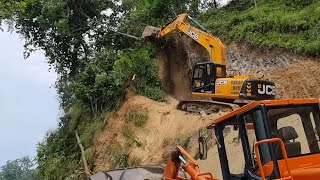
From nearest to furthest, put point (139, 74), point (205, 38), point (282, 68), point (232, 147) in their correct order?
point (232, 147) < point (282, 68) < point (205, 38) < point (139, 74)

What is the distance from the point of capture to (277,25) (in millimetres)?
19938

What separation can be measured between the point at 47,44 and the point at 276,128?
22.2m

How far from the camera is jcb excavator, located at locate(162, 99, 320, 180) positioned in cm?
501

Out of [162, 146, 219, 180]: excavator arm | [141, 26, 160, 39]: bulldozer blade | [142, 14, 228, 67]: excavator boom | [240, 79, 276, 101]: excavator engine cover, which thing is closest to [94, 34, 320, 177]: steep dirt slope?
[240, 79, 276, 101]: excavator engine cover

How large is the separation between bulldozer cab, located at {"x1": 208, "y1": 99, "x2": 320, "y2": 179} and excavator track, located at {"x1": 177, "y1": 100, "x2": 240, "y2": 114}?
9708mm

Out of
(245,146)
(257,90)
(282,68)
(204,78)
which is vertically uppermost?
(282,68)

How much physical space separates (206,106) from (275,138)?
12.1 metres

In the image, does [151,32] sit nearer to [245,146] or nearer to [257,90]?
[257,90]

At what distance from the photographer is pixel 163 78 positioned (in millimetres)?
22562

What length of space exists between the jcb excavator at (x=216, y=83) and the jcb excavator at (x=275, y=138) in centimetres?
912

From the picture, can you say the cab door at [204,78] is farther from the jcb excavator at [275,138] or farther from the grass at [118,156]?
the jcb excavator at [275,138]

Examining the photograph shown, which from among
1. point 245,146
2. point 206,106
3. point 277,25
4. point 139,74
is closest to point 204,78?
point 206,106

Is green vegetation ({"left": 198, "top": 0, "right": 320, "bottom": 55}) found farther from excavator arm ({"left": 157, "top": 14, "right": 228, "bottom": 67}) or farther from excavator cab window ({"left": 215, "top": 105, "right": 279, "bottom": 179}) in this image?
excavator cab window ({"left": 215, "top": 105, "right": 279, "bottom": 179})

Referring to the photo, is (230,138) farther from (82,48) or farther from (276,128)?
(82,48)
